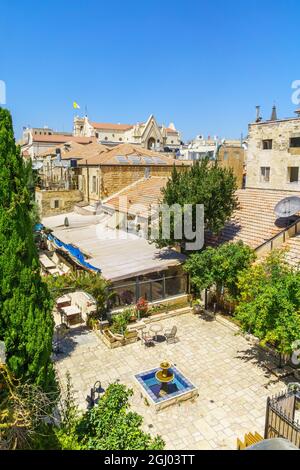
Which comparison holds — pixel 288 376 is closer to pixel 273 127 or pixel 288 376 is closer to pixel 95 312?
pixel 95 312

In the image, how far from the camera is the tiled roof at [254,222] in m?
23.3

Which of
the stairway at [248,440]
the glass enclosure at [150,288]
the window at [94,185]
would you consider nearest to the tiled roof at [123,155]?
the window at [94,185]

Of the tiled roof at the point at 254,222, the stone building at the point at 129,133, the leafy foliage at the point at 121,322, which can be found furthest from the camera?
the stone building at the point at 129,133

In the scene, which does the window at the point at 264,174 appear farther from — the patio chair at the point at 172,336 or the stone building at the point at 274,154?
the patio chair at the point at 172,336

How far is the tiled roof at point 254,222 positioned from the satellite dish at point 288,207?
97cm

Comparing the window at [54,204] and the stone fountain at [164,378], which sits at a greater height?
the window at [54,204]

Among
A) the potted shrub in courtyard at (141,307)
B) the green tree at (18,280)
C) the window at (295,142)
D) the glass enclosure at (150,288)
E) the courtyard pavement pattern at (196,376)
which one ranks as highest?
the window at (295,142)

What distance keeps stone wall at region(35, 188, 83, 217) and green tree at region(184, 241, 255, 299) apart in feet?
85.3

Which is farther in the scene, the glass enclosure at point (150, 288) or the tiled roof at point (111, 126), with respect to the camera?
the tiled roof at point (111, 126)

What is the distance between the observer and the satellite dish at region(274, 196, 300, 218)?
74.0ft

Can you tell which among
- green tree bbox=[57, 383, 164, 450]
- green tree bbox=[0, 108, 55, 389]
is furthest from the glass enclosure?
green tree bbox=[57, 383, 164, 450]

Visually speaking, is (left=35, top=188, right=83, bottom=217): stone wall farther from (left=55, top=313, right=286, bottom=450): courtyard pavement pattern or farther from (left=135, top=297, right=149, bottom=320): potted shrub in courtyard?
(left=135, top=297, right=149, bottom=320): potted shrub in courtyard
